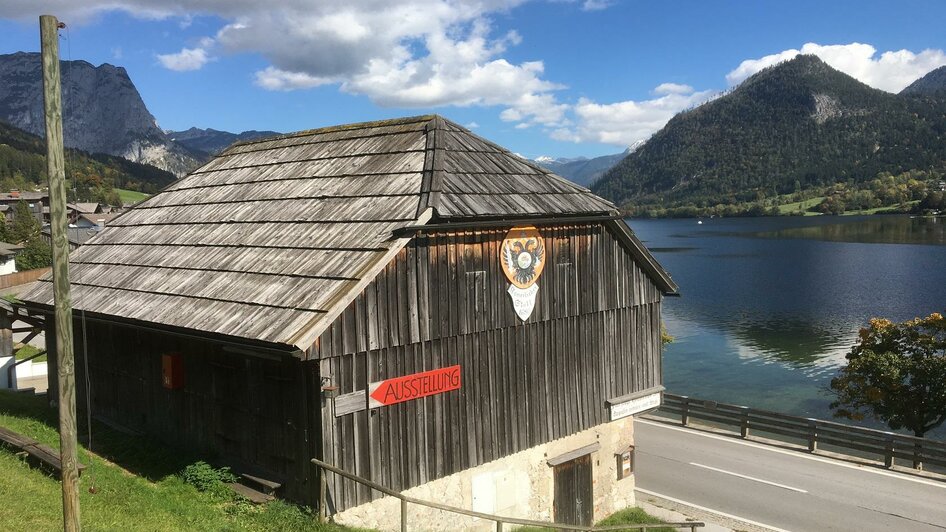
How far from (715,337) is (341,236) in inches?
2000

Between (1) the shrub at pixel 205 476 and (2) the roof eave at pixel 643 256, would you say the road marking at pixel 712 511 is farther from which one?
(1) the shrub at pixel 205 476

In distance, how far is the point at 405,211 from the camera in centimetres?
1212

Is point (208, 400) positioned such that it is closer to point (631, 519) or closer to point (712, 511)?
point (631, 519)

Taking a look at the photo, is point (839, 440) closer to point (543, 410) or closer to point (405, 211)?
point (543, 410)

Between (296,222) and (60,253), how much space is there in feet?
21.7

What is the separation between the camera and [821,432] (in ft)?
79.6

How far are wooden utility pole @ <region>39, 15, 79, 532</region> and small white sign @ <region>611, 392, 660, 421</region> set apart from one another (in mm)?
11530

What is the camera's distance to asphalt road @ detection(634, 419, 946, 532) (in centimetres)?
1775

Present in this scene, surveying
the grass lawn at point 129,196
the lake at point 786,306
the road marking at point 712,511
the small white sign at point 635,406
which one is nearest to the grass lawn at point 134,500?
the small white sign at point 635,406

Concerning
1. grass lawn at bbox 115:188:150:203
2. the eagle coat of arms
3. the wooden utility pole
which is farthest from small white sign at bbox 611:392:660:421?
grass lawn at bbox 115:188:150:203

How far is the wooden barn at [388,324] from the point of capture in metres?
11.1

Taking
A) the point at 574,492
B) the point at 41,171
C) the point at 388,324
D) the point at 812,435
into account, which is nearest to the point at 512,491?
the point at 574,492

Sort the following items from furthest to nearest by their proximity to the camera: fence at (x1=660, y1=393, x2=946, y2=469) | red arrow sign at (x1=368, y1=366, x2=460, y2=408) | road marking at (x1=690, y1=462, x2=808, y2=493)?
fence at (x1=660, y1=393, x2=946, y2=469) → road marking at (x1=690, y1=462, x2=808, y2=493) → red arrow sign at (x1=368, y1=366, x2=460, y2=408)

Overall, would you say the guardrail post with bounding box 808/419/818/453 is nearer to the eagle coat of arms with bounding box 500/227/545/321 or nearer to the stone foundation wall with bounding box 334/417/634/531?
the stone foundation wall with bounding box 334/417/634/531
